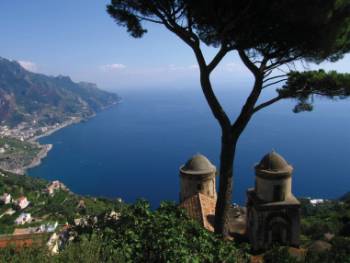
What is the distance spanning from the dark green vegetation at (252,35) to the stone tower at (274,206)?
4.14m

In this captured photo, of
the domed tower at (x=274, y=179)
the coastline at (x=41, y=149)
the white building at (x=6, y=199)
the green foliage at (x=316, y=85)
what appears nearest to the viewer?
the green foliage at (x=316, y=85)

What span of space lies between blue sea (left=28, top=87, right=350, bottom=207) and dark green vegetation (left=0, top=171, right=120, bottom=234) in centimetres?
906

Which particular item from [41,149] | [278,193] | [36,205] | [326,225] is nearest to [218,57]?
[278,193]

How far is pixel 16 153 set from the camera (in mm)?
107500

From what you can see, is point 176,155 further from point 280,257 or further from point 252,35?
point 280,257

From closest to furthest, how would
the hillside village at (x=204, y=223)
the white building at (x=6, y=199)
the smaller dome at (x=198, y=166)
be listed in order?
the hillside village at (x=204, y=223) → the smaller dome at (x=198, y=166) → the white building at (x=6, y=199)

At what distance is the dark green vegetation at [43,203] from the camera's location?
1713 inches

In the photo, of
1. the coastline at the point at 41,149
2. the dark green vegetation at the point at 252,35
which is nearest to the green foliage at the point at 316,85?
the dark green vegetation at the point at 252,35

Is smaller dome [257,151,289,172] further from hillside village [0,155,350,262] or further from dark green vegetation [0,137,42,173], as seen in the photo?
dark green vegetation [0,137,42,173]

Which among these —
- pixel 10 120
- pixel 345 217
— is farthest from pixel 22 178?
pixel 10 120

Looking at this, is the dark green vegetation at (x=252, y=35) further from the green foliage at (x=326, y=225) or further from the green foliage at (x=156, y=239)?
the green foliage at (x=326, y=225)

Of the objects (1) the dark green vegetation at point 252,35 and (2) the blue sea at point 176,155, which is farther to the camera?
(2) the blue sea at point 176,155

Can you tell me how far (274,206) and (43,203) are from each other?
50604mm

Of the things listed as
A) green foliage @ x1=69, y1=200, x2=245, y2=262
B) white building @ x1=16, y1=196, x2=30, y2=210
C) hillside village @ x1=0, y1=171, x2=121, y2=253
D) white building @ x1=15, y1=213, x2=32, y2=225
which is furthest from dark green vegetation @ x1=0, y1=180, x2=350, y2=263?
white building @ x1=16, y1=196, x2=30, y2=210
